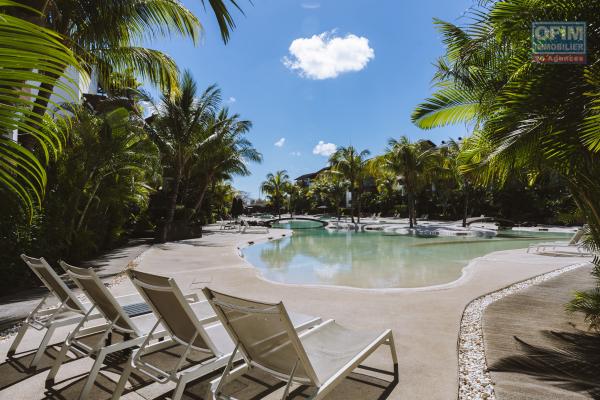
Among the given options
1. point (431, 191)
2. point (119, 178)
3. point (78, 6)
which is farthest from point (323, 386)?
point (431, 191)

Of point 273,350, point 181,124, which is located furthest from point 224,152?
point 273,350

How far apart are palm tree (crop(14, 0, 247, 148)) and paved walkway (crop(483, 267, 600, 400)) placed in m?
7.05

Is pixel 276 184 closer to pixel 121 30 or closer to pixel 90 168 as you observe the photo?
pixel 90 168

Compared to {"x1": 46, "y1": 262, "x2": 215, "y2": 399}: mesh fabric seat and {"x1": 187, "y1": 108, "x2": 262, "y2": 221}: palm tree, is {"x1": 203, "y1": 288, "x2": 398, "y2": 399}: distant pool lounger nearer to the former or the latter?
{"x1": 46, "y1": 262, "x2": 215, "y2": 399}: mesh fabric seat

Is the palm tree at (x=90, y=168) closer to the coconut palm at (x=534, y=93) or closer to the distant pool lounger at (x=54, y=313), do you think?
the distant pool lounger at (x=54, y=313)

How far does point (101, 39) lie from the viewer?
6.96 m

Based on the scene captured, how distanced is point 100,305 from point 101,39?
20.5 ft

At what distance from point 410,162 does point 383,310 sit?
2235 centimetres

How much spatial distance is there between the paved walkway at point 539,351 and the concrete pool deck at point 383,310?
0.41 m

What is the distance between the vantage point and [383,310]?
501cm

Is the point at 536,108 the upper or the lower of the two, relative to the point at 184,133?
lower

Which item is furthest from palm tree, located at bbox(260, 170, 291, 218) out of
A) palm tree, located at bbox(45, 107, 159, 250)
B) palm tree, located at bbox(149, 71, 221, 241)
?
palm tree, located at bbox(45, 107, 159, 250)

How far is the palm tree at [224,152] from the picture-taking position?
19547 mm

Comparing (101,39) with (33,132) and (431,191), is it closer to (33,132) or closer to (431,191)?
(33,132)
